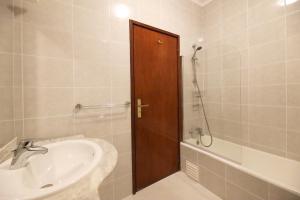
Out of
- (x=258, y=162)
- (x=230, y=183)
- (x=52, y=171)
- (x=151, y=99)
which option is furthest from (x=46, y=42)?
(x=258, y=162)

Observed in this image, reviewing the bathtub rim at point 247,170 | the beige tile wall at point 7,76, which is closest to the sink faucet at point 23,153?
the beige tile wall at point 7,76

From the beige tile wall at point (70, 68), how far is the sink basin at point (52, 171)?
0.32 meters

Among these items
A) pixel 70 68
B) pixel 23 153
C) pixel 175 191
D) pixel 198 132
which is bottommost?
pixel 175 191

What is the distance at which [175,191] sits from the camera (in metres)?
1.79

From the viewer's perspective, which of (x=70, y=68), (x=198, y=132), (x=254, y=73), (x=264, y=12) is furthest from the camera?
(x=198, y=132)

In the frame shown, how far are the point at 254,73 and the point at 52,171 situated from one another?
2322 millimetres

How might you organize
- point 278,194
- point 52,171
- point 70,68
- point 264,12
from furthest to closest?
point 264,12
point 70,68
point 278,194
point 52,171

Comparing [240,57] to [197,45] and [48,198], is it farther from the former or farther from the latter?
[48,198]

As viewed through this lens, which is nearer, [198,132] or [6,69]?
[6,69]

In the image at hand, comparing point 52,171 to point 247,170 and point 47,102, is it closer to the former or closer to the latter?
point 47,102

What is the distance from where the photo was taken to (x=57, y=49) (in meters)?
1.28

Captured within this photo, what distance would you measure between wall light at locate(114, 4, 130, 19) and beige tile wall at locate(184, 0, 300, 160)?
1.39 meters

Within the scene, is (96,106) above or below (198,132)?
above

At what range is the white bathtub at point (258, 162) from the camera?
4.80 feet
